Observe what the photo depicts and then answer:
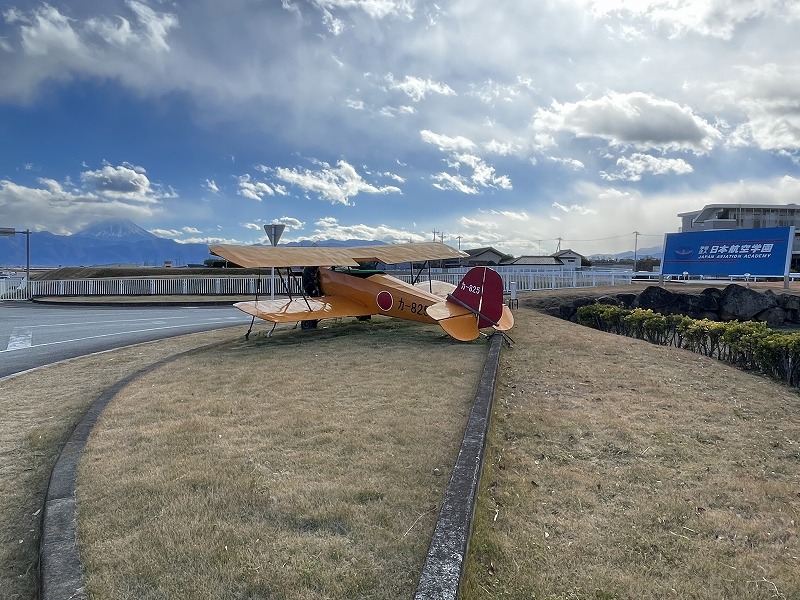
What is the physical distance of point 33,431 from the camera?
17.3 ft

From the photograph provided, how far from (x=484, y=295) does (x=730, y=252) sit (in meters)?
14.8

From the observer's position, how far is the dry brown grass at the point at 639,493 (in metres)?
2.67

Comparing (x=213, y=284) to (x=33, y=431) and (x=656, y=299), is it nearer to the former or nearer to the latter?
(x=656, y=299)

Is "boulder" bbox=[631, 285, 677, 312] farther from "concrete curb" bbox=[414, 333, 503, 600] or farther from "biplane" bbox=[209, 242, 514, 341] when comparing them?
"concrete curb" bbox=[414, 333, 503, 600]

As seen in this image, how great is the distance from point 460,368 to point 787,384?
→ 16.6ft

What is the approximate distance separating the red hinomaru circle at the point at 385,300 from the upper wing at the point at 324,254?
0.86 meters

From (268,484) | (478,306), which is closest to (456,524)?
(268,484)

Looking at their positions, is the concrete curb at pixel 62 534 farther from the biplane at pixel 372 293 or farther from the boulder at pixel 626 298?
the boulder at pixel 626 298

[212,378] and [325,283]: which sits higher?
[325,283]

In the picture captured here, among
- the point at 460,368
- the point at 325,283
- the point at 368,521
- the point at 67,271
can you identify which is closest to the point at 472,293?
the point at 460,368

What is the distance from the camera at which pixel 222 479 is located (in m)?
3.77

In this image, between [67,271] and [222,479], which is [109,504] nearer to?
[222,479]

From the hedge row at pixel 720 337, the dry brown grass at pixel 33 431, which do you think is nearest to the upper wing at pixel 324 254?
the dry brown grass at pixel 33 431

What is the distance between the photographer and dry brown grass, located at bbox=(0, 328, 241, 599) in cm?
297
